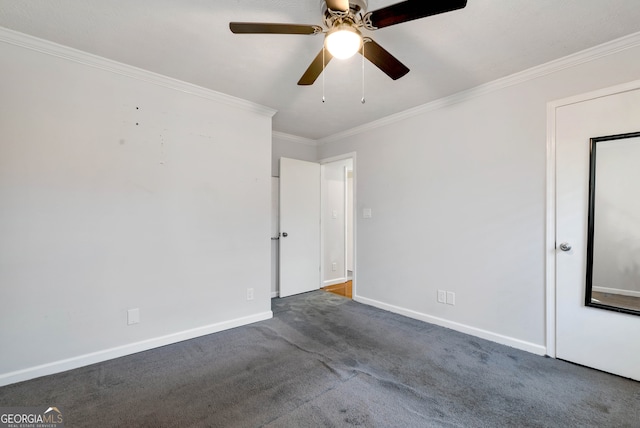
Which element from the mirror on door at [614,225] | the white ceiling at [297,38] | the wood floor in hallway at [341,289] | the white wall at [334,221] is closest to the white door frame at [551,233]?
the mirror on door at [614,225]

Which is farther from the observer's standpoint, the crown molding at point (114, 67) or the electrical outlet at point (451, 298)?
the electrical outlet at point (451, 298)

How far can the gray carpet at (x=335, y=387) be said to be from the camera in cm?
164

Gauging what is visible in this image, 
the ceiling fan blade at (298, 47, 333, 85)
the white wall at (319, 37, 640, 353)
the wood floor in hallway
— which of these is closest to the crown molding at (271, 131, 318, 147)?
the white wall at (319, 37, 640, 353)

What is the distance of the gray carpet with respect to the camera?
164 cm

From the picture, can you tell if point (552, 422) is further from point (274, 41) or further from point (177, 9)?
point (177, 9)

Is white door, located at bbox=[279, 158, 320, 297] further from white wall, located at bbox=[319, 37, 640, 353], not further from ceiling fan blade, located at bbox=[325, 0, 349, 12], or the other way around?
ceiling fan blade, located at bbox=[325, 0, 349, 12]

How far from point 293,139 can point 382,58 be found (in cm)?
277

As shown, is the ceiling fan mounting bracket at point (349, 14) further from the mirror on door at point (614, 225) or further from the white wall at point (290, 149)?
the white wall at point (290, 149)

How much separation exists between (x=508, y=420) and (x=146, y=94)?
361 cm

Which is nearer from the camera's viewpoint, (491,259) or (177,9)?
(177,9)

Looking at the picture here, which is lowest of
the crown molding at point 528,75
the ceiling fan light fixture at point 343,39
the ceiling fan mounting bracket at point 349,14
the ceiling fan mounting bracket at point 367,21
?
the ceiling fan light fixture at point 343,39

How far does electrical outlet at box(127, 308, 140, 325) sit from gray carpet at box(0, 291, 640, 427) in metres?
0.28

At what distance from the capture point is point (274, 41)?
2.00 meters

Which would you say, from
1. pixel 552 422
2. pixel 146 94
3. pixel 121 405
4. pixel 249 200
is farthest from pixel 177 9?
pixel 552 422
